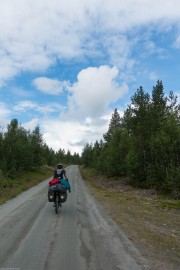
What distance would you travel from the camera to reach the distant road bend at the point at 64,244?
692 cm

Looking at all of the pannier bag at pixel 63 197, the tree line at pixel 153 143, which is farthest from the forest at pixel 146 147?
the pannier bag at pixel 63 197

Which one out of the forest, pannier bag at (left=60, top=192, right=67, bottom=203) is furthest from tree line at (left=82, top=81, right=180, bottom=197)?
pannier bag at (left=60, top=192, right=67, bottom=203)

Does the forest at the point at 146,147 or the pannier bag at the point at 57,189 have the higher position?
the forest at the point at 146,147

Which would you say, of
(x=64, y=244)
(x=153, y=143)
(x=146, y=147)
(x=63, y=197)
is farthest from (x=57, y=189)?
(x=146, y=147)

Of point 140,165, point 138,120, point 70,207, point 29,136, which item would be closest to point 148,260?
point 70,207

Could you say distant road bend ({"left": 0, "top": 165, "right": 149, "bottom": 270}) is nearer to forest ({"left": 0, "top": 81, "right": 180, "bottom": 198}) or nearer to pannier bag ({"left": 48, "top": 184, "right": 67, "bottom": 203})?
pannier bag ({"left": 48, "top": 184, "right": 67, "bottom": 203})

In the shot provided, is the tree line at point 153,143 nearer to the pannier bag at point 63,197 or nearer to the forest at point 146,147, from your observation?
the forest at point 146,147

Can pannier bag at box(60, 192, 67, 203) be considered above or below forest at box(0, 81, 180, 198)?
below

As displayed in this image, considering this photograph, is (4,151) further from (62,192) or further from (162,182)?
(62,192)

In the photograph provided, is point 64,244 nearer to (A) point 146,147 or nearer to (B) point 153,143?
(B) point 153,143

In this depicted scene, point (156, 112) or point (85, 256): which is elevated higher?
point (156, 112)

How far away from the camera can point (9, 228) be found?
10.7m

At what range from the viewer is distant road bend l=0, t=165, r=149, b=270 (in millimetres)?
6922

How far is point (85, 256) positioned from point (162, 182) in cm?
2142
